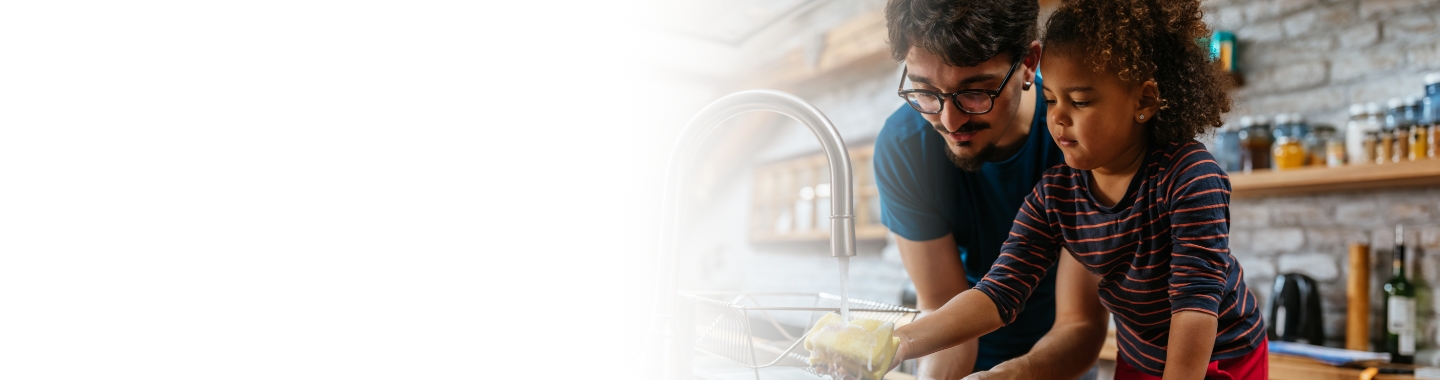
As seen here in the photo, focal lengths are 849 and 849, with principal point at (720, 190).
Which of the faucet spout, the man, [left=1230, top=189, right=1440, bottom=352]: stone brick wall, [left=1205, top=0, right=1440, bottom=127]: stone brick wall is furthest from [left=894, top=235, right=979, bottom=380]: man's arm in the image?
[left=1230, top=189, right=1440, bottom=352]: stone brick wall

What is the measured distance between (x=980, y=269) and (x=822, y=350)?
0.78 m

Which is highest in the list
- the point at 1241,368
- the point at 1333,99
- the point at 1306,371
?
the point at 1333,99

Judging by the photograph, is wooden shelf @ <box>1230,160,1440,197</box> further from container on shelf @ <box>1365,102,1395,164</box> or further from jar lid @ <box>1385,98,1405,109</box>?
jar lid @ <box>1385,98,1405,109</box>

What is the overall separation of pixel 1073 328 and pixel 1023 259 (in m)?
0.18

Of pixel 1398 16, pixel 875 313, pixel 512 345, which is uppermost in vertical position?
pixel 1398 16

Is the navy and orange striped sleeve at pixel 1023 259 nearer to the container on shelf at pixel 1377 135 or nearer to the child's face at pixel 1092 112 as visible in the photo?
the child's face at pixel 1092 112

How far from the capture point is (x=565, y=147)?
1.72 m

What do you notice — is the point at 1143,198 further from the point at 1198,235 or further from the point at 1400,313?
the point at 1400,313

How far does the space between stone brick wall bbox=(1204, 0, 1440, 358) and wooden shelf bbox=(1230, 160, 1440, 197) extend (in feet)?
0.24

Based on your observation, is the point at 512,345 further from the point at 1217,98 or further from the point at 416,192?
the point at 1217,98

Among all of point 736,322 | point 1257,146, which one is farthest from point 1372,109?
point 736,322

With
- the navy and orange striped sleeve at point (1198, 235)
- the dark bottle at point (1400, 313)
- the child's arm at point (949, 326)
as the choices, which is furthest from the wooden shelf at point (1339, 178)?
the child's arm at point (949, 326)

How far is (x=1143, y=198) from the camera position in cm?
93

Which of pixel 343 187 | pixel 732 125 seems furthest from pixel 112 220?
pixel 732 125
